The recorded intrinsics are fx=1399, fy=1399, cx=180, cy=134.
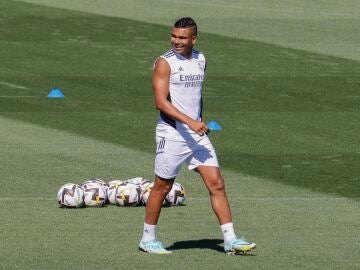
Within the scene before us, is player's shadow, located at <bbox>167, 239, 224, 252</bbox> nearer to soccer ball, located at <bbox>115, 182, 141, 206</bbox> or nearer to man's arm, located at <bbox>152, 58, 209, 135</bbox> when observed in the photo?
man's arm, located at <bbox>152, 58, 209, 135</bbox>

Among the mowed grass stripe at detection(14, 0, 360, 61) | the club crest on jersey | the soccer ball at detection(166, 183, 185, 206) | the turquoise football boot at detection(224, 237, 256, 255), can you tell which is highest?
the mowed grass stripe at detection(14, 0, 360, 61)

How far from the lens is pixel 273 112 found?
84.0 feet

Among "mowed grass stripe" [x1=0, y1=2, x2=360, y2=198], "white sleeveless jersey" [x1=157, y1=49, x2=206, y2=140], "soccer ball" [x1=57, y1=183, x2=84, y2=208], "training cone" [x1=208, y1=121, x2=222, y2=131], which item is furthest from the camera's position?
"training cone" [x1=208, y1=121, x2=222, y2=131]

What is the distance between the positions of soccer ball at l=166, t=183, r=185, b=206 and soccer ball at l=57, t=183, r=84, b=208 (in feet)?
3.53

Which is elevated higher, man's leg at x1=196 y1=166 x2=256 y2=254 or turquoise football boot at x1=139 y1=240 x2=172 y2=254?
man's leg at x1=196 y1=166 x2=256 y2=254

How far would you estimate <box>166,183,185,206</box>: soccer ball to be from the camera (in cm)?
1716

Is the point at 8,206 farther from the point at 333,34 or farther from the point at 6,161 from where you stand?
the point at 333,34

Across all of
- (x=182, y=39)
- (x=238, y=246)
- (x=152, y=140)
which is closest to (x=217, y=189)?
(x=238, y=246)

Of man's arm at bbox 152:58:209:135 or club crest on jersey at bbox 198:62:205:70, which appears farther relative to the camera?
club crest on jersey at bbox 198:62:205:70

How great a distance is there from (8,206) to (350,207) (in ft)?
13.8

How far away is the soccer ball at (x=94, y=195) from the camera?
1700cm

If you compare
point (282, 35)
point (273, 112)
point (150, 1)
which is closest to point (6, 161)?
point (273, 112)

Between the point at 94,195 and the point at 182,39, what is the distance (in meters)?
3.54

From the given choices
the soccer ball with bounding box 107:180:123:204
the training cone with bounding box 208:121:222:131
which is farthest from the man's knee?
the training cone with bounding box 208:121:222:131
